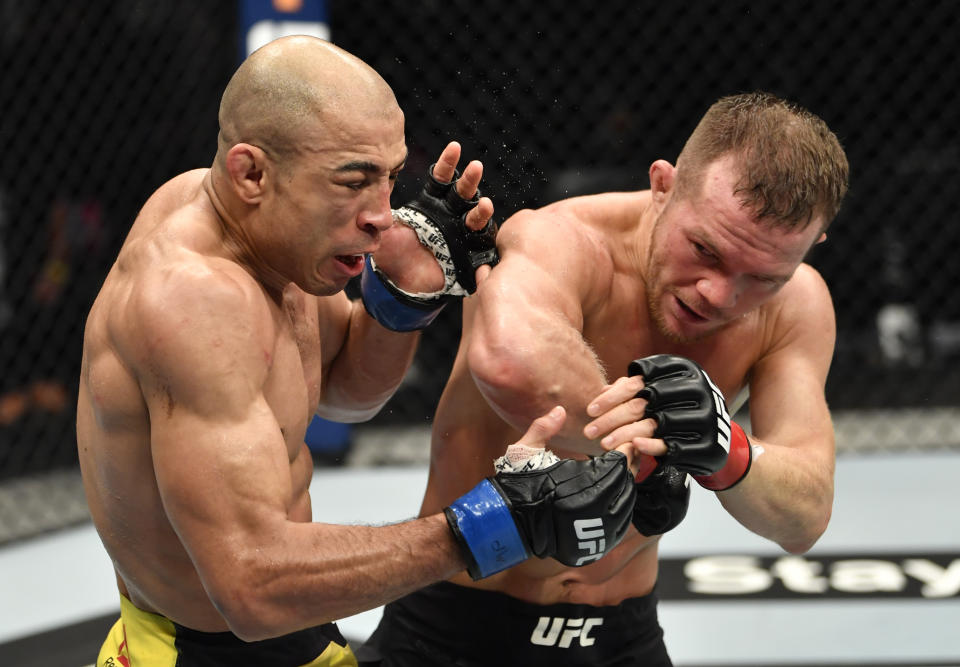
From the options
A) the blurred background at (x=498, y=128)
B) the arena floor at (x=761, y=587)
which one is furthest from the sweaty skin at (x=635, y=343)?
the blurred background at (x=498, y=128)

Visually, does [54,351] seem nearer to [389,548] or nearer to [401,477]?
[401,477]

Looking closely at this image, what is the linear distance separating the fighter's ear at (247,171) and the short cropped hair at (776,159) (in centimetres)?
66

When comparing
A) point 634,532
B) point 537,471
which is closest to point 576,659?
Result: point 634,532

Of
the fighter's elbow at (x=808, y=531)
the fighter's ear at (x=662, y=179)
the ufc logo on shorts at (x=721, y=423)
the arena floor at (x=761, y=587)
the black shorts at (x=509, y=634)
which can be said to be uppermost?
the fighter's ear at (x=662, y=179)

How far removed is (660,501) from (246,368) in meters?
0.64

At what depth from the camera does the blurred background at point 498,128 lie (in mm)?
3939

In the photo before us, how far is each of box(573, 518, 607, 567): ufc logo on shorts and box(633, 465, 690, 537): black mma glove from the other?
0.23 metres

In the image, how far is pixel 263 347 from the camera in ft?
4.46

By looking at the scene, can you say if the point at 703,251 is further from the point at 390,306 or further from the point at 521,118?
the point at 521,118

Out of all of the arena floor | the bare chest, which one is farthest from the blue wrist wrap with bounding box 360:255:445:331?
the arena floor

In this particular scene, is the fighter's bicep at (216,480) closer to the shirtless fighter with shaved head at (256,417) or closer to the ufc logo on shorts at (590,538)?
the shirtless fighter with shaved head at (256,417)

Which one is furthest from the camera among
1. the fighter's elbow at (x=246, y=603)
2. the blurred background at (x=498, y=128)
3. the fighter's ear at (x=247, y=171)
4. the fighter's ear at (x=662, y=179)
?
the blurred background at (x=498, y=128)

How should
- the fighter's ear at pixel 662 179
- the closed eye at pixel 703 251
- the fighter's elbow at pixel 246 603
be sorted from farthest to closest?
the fighter's ear at pixel 662 179 < the closed eye at pixel 703 251 < the fighter's elbow at pixel 246 603

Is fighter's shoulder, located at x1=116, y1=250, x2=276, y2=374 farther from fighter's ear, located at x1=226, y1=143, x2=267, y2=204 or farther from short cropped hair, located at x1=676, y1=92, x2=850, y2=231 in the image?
short cropped hair, located at x1=676, y1=92, x2=850, y2=231
